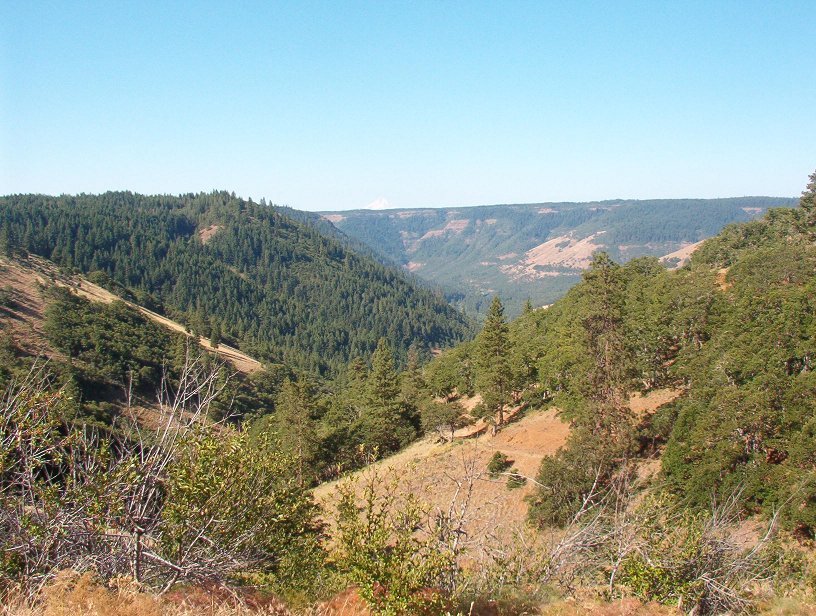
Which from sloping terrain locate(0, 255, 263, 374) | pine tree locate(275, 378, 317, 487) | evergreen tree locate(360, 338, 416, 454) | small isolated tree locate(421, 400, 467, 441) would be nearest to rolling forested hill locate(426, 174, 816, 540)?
small isolated tree locate(421, 400, 467, 441)

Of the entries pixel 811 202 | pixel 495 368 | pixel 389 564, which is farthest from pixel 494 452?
pixel 811 202

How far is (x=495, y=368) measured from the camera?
43750mm

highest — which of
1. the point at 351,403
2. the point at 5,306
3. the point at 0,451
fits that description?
the point at 0,451

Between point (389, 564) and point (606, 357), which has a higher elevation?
point (389, 564)

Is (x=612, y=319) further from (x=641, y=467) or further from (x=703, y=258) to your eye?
(x=703, y=258)

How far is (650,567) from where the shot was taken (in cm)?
1117

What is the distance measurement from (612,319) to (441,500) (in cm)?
1557

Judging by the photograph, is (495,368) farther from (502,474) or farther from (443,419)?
(502,474)

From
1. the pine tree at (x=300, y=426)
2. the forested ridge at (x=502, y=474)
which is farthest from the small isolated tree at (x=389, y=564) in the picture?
the pine tree at (x=300, y=426)

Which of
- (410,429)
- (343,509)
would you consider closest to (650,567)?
(343,509)

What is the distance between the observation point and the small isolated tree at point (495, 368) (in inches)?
1692

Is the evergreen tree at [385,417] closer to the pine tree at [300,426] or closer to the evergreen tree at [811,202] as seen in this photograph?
the pine tree at [300,426]

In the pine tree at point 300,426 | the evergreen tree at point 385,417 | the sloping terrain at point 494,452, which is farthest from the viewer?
the evergreen tree at point 385,417

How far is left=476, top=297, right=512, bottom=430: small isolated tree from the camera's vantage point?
42969 millimetres
